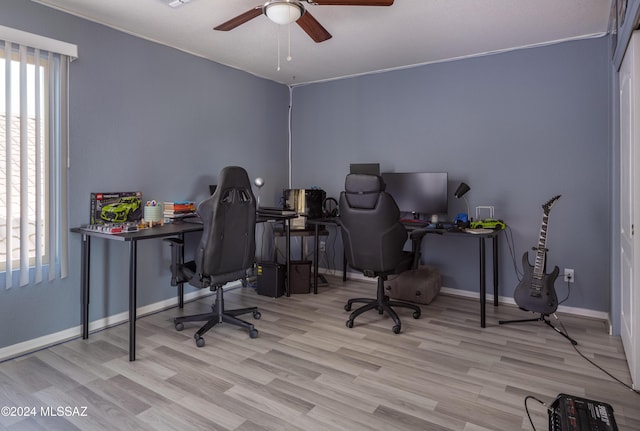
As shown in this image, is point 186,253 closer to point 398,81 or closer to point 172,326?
→ point 172,326

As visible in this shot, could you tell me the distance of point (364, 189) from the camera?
120 inches

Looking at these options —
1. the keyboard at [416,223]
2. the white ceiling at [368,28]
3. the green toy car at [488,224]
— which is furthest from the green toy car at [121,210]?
the green toy car at [488,224]

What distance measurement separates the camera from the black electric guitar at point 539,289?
3037 millimetres

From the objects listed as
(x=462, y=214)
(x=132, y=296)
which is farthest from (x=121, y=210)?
(x=462, y=214)

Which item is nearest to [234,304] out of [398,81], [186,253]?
[186,253]

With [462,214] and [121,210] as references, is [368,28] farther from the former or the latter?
[121,210]

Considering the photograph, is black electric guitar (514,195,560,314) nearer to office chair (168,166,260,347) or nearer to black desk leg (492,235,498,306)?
black desk leg (492,235,498,306)

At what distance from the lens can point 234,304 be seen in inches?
152

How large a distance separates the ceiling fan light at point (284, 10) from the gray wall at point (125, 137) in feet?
5.51

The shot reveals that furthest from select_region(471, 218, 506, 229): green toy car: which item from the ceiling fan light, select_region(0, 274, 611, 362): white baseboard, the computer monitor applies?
the ceiling fan light

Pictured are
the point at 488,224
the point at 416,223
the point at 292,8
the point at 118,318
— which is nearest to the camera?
the point at 292,8

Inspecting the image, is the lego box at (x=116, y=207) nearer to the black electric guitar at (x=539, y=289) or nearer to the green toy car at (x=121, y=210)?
the green toy car at (x=121, y=210)

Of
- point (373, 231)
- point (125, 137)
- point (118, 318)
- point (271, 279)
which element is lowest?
point (118, 318)

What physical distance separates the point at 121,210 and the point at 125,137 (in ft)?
2.09
